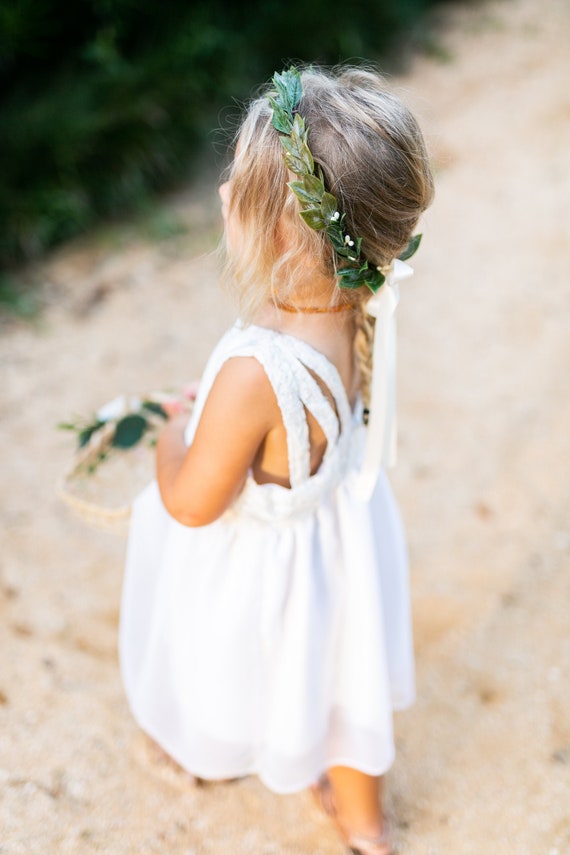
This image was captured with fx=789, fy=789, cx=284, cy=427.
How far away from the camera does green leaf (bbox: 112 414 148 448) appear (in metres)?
1.69

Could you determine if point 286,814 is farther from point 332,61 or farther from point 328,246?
point 332,61

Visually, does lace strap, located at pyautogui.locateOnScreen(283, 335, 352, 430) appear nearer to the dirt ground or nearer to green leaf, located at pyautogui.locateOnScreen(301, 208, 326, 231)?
green leaf, located at pyautogui.locateOnScreen(301, 208, 326, 231)

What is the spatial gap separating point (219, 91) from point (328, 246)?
3.88 metres

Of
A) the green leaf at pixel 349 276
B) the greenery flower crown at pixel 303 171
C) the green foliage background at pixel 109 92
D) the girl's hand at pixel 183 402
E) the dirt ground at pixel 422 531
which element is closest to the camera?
the greenery flower crown at pixel 303 171

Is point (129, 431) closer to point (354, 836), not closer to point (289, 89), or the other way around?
point (289, 89)

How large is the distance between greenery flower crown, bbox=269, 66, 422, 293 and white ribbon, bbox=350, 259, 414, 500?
119 millimetres

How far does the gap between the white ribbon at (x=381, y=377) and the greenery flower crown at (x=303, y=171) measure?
12 cm

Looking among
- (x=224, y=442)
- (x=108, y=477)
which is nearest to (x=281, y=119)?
(x=224, y=442)

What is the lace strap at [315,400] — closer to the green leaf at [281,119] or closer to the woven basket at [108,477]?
the green leaf at [281,119]

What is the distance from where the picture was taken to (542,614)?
91.0 inches

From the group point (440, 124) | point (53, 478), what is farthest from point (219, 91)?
point (53, 478)

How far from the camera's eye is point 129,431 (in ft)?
5.59

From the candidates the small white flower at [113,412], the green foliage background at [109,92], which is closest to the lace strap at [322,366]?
the small white flower at [113,412]

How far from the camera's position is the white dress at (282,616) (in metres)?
1.44
